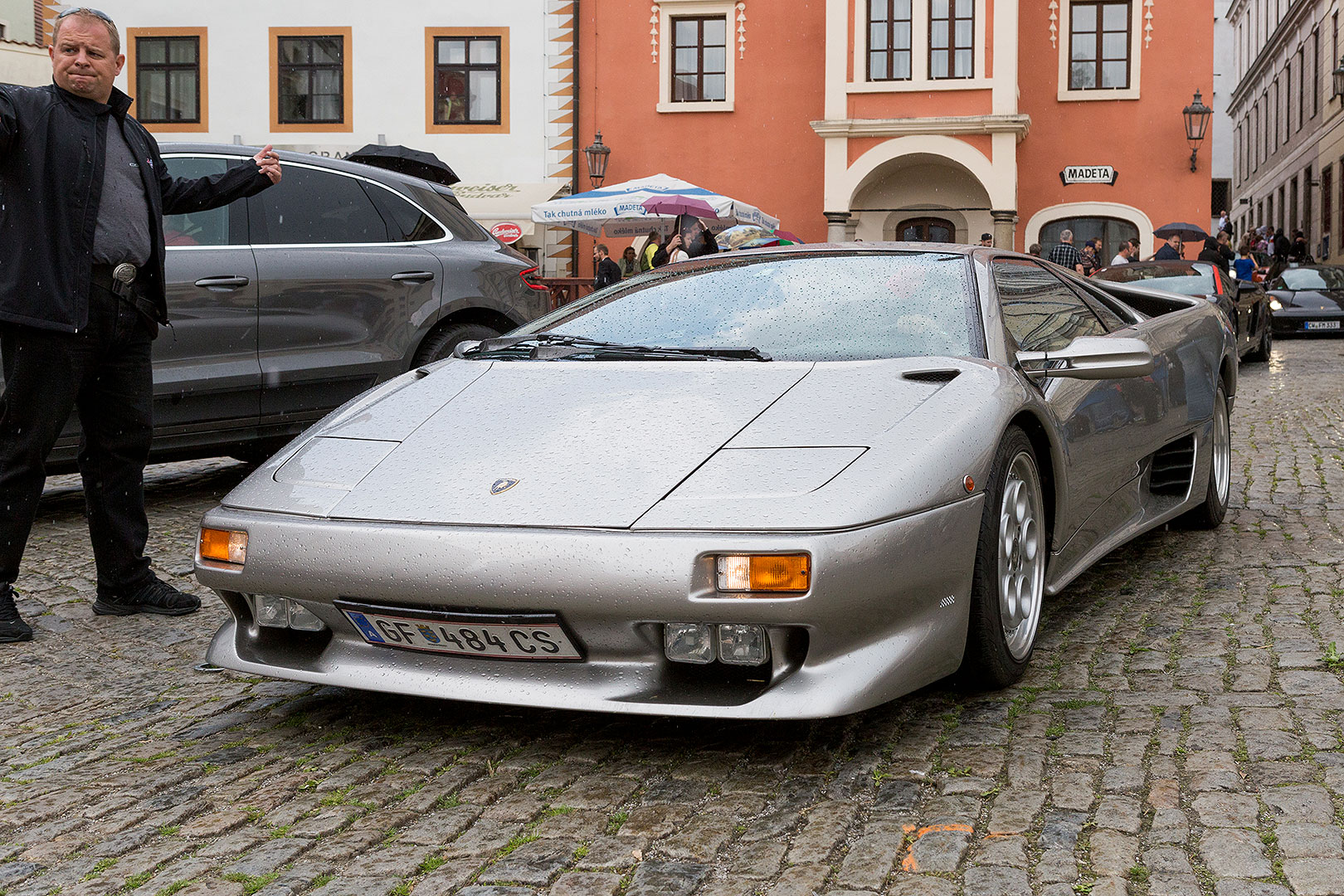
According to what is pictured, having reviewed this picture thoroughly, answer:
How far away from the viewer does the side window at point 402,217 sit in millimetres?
7051

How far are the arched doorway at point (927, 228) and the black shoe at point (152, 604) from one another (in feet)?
72.8

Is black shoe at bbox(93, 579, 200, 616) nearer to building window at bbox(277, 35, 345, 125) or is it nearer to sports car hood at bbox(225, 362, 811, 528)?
sports car hood at bbox(225, 362, 811, 528)

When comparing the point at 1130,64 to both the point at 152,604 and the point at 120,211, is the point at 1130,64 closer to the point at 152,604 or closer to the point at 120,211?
the point at 120,211

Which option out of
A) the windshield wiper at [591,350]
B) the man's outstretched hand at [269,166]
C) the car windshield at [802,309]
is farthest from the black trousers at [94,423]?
the car windshield at [802,309]

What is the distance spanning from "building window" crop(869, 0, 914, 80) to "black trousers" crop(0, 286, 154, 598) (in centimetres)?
2106

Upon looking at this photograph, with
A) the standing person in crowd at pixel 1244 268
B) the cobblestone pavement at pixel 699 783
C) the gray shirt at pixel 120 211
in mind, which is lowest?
the cobblestone pavement at pixel 699 783

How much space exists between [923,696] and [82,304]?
2.68 m

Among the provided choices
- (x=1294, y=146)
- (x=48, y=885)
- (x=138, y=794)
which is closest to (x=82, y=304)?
(x=138, y=794)

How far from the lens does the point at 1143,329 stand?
509cm

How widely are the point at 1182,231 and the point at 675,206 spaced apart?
891 cm

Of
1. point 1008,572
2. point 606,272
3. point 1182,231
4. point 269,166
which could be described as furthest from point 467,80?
point 1008,572

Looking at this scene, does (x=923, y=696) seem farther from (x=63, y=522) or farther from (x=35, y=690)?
(x=63, y=522)

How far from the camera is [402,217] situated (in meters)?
7.11

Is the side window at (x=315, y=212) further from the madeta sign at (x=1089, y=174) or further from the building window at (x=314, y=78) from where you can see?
the madeta sign at (x=1089, y=174)
